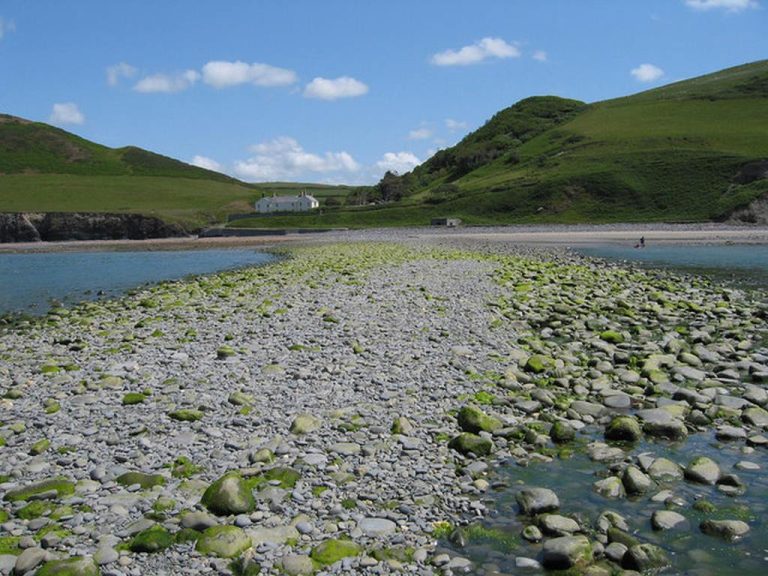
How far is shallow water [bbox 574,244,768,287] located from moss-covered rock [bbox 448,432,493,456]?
80.5 ft

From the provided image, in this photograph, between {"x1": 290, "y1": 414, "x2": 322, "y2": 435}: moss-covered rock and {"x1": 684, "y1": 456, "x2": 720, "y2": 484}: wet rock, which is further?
{"x1": 290, "y1": 414, "x2": 322, "y2": 435}: moss-covered rock

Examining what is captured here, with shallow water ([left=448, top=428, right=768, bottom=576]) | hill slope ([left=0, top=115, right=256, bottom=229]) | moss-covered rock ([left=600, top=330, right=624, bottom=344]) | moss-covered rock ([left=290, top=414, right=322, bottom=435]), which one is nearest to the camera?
shallow water ([left=448, top=428, right=768, bottom=576])

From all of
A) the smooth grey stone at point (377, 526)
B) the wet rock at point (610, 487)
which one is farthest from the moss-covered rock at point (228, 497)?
the wet rock at point (610, 487)

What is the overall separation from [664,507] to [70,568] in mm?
6183

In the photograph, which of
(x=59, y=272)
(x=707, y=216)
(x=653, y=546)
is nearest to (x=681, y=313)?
(x=653, y=546)

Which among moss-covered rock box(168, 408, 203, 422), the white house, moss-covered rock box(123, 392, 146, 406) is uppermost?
the white house

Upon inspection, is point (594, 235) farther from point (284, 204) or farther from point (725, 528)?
point (284, 204)

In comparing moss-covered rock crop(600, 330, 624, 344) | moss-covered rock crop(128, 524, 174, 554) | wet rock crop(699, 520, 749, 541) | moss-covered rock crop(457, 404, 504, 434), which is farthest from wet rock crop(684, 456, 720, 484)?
moss-covered rock crop(600, 330, 624, 344)

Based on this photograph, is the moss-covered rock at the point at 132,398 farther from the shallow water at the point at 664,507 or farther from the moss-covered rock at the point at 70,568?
the shallow water at the point at 664,507

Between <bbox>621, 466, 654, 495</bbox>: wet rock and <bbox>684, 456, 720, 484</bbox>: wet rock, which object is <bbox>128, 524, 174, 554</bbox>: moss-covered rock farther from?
<bbox>684, 456, 720, 484</bbox>: wet rock

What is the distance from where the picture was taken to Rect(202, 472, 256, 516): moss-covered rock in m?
6.96

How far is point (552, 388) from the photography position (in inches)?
467

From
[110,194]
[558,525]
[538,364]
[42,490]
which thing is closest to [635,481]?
[558,525]

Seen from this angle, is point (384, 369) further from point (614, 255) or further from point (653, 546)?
point (614, 255)
